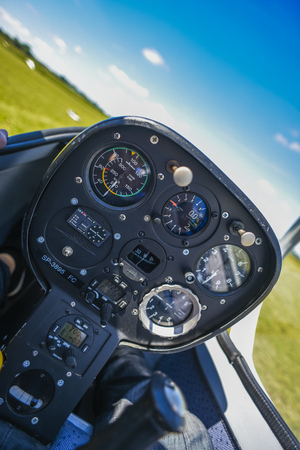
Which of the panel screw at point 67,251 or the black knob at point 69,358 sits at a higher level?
the panel screw at point 67,251

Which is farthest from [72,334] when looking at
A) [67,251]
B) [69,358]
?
[67,251]

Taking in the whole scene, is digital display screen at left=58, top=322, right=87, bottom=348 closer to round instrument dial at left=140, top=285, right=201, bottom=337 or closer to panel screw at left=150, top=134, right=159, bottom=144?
round instrument dial at left=140, top=285, right=201, bottom=337

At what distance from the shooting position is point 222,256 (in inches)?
75.5

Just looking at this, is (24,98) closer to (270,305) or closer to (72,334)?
(72,334)

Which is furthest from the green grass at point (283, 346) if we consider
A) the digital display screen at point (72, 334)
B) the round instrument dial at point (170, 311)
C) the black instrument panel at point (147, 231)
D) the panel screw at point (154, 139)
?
the digital display screen at point (72, 334)

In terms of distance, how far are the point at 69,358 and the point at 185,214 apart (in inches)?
45.6

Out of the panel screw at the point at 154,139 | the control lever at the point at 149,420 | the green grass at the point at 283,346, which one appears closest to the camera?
the control lever at the point at 149,420

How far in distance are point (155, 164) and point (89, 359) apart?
138 centimetres

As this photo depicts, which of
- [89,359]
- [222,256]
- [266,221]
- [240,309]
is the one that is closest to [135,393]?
[89,359]

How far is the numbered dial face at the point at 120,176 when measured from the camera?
1.79 meters

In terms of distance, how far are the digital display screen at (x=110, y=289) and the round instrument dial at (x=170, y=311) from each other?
0.18 meters

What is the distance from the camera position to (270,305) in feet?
13.1

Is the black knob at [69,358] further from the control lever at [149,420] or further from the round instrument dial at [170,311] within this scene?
the control lever at [149,420]

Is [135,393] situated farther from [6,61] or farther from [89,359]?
[6,61]
